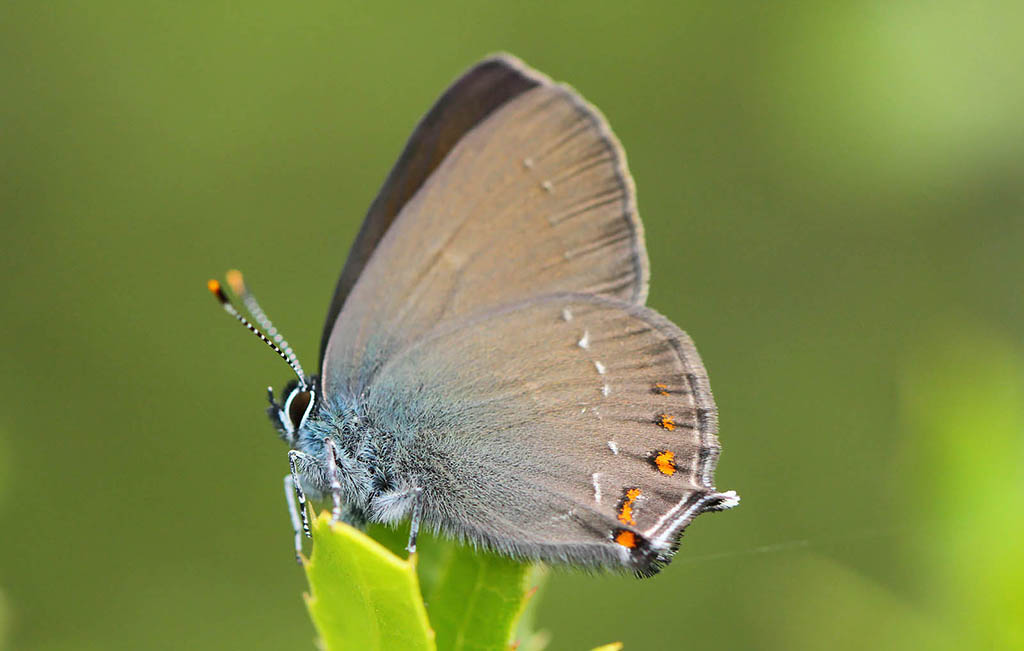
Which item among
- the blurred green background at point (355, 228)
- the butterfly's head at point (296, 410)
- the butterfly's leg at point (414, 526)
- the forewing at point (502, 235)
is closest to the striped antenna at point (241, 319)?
the butterfly's head at point (296, 410)

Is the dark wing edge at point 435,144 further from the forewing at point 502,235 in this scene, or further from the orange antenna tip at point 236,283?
the orange antenna tip at point 236,283

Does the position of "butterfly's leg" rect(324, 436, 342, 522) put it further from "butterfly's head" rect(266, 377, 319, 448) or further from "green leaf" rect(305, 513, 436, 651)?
"green leaf" rect(305, 513, 436, 651)

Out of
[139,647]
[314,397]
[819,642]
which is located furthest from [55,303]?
[819,642]

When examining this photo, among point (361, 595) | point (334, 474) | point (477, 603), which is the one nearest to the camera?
point (361, 595)

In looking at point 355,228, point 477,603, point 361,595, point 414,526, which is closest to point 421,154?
point 414,526

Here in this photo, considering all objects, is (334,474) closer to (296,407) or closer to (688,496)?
(296,407)

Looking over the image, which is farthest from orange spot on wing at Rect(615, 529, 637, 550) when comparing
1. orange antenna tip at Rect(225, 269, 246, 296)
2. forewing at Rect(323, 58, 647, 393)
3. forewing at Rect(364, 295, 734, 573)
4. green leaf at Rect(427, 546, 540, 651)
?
orange antenna tip at Rect(225, 269, 246, 296)
